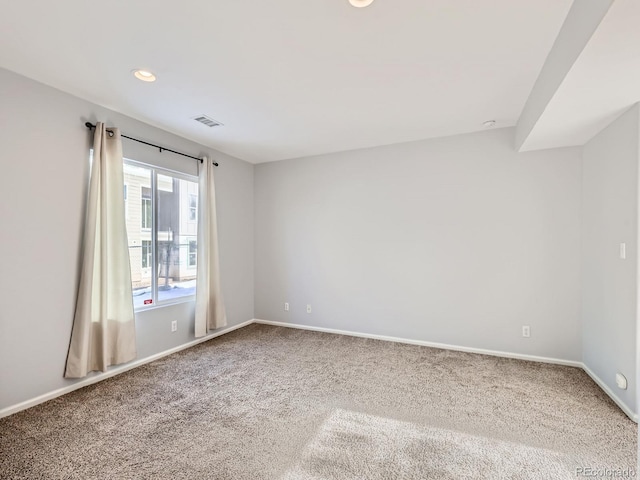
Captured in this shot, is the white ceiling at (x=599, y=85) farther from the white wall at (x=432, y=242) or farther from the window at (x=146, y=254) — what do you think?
the window at (x=146, y=254)

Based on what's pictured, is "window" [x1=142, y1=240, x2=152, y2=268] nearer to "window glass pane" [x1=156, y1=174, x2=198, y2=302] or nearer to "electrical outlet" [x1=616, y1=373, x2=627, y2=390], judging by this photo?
"window glass pane" [x1=156, y1=174, x2=198, y2=302]

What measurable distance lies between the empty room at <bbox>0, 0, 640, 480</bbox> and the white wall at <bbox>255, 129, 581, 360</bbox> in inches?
1.0

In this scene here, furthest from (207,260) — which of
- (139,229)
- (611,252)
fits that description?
(611,252)

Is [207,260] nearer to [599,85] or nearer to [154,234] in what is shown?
[154,234]

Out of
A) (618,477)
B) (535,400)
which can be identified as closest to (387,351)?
(535,400)

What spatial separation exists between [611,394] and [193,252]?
4.39 metres

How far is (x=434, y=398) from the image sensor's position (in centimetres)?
246

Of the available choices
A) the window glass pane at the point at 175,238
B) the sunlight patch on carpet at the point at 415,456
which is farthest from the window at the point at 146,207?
the sunlight patch on carpet at the point at 415,456

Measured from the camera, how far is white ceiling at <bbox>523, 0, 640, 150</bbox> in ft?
4.32

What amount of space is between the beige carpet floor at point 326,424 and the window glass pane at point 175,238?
35.5 inches

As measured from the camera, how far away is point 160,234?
3426 mm

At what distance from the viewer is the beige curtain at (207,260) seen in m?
3.77

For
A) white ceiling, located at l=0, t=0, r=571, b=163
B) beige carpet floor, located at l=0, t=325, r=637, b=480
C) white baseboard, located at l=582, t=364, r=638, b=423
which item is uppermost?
white ceiling, located at l=0, t=0, r=571, b=163

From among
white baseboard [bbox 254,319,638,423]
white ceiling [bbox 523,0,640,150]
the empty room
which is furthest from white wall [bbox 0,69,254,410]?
white ceiling [bbox 523,0,640,150]
